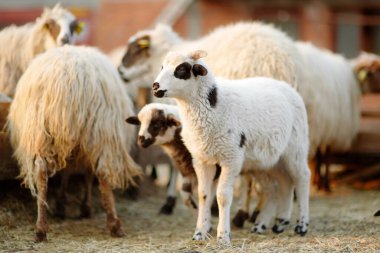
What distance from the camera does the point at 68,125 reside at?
7223 mm

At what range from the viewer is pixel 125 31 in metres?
23.3

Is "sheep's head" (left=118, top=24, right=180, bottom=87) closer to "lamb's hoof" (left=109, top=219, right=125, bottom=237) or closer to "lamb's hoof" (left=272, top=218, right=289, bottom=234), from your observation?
"lamb's hoof" (left=109, top=219, right=125, bottom=237)

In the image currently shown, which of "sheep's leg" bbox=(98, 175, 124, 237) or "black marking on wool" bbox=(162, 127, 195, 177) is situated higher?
"black marking on wool" bbox=(162, 127, 195, 177)

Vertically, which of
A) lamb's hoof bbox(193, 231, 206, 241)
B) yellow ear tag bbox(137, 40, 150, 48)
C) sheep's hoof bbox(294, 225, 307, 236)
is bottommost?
lamb's hoof bbox(193, 231, 206, 241)

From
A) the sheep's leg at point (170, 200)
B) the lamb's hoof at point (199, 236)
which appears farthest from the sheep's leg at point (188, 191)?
the sheep's leg at point (170, 200)

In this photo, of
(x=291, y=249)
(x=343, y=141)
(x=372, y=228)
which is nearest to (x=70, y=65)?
(x=291, y=249)

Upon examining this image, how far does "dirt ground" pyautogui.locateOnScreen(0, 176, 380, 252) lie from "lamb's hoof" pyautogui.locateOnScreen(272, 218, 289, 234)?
6 cm

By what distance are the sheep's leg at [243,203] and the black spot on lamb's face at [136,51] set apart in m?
3.08

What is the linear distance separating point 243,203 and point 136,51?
11.3 ft

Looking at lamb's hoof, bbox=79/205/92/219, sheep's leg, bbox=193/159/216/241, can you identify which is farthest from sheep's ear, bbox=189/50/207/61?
lamb's hoof, bbox=79/205/92/219

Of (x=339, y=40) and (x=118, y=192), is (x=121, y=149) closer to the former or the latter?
(x=118, y=192)

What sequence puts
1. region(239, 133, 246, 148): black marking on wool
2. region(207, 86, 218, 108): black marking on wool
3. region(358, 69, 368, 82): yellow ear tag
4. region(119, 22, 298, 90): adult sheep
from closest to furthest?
1. region(207, 86, 218, 108): black marking on wool
2. region(239, 133, 246, 148): black marking on wool
3. region(119, 22, 298, 90): adult sheep
4. region(358, 69, 368, 82): yellow ear tag

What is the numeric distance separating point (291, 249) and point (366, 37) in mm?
15665

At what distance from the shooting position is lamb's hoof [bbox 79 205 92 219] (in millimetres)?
8719
